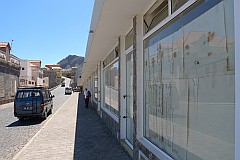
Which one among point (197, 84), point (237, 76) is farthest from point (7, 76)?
point (237, 76)

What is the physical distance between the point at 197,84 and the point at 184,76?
383 millimetres

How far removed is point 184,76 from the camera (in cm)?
330

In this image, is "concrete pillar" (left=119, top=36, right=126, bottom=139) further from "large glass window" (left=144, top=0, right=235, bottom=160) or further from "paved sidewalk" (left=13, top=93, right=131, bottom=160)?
"large glass window" (left=144, top=0, right=235, bottom=160)

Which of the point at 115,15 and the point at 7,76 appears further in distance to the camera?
the point at 7,76

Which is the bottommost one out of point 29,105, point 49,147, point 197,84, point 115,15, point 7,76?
point 49,147

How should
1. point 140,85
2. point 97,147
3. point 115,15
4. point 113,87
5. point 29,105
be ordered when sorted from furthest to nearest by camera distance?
point 29,105
point 113,87
point 97,147
point 115,15
point 140,85

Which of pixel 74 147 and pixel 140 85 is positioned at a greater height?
pixel 140 85

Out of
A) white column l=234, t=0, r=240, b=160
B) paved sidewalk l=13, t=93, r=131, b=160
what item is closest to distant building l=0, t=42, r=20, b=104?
paved sidewalk l=13, t=93, r=131, b=160

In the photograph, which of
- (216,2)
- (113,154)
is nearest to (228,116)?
(216,2)

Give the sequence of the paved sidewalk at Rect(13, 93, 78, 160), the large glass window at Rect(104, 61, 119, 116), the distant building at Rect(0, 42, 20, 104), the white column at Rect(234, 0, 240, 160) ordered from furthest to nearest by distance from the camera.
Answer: the distant building at Rect(0, 42, 20, 104) < the large glass window at Rect(104, 61, 119, 116) < the paved sidewalk at Rect(13, 93, 78, 160) < the white column at Rect(234, 0, 240, 160)

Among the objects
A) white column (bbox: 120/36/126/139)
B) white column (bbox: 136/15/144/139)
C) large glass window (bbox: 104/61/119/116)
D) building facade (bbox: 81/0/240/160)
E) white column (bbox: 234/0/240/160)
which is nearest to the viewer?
white column (bbox: 234/0/240/160)

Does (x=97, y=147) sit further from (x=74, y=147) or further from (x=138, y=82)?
(x=138, y=82)

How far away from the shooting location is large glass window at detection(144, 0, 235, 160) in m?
2.38

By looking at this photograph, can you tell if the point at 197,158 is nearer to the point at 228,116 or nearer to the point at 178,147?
the point at 178,147
